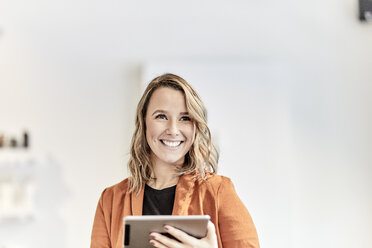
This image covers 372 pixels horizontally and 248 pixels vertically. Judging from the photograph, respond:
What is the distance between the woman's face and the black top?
3.4 inches

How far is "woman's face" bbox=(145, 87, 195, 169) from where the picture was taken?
1293mm

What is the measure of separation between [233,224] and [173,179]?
8.7 inches

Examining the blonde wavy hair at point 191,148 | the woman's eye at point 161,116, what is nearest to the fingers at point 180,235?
the blonde wavy hair at point 191,148

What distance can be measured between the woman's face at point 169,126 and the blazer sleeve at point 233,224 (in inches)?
6.5

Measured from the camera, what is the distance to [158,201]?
1301 mm

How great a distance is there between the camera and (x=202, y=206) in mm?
1257

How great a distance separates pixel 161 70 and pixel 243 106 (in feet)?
1.66

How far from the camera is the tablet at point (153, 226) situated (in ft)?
3.56

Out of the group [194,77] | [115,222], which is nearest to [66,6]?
[194,77]

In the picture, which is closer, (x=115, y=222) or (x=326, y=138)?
(x=115, y=222)

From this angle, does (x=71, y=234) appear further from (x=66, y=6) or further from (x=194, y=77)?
(x=66, y=6)

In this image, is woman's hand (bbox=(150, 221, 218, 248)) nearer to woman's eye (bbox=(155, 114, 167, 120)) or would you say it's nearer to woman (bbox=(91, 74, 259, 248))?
woman (bbox=(91, 74, 259, 248))

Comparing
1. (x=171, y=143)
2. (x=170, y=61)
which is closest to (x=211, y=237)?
(x=171, y=143)

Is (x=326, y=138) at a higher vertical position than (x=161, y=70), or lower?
lower
